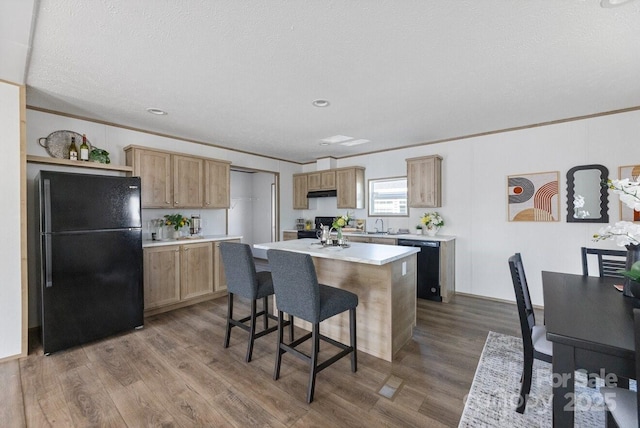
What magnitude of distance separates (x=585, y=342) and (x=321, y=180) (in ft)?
16.5

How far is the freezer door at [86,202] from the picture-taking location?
252 centimetres

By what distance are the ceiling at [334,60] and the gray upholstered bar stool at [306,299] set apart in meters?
1.54

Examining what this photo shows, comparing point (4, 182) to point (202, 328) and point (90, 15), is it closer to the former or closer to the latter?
point (90, 15)

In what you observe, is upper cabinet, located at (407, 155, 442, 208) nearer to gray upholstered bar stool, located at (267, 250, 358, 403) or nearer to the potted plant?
gray upholstered bar stool, located at (267, 250, 358, 403)

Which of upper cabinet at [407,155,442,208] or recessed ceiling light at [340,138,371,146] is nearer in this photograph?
upper cabinet at [407,155,442,208]

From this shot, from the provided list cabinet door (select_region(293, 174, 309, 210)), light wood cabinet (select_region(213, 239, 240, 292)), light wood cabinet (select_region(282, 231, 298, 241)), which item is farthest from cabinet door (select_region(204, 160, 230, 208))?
cabinet door (select_region(293, 174, 309, 210))

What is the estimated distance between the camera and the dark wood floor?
176 cm

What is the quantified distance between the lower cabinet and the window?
3099 millimetres

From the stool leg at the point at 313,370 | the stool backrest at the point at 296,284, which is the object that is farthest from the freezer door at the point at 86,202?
the stool leg at the point at 313,370

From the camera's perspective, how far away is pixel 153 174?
3756 mm

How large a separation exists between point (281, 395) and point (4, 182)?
10.0ft

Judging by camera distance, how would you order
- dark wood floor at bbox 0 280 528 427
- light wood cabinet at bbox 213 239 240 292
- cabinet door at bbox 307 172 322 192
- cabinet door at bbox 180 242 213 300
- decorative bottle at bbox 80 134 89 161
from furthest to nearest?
cabinet door at bbox 307 172 322 192 → light wood cabinet at bbox 213 239 240 292 → cabinet door at bbox 180 242 213 300 → decorative bottle at bbox 80 134 89 161 → dark wood floor at bbox 0 280 528 427

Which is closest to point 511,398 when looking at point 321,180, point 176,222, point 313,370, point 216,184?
point 313,370

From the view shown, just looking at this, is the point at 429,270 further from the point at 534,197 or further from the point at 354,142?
the point at 354,142
